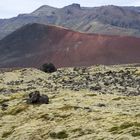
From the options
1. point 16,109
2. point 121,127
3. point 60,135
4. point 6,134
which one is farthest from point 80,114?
point 16,109

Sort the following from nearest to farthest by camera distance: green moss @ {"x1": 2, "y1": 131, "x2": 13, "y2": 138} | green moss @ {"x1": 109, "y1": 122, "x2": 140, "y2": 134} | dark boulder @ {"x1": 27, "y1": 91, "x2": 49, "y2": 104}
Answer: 1. green moss @ {"x1": 109, "y1": 122, "x2": 140, "y2": 134}
2. green moss @ {"x1": 2, "y1": 131, "x2": 13, "y2": 138}
3. dark boulder @ {"x1": 27, "y1": 91, "x2": 49, "y2": 104}

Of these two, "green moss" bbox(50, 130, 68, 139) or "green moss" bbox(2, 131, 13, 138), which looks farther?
"green moss" bbox(2, 131, 13, 138)

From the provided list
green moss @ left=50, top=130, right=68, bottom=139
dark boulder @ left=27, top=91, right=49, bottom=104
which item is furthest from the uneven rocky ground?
dark boulder @ left=27, top=91, right=49, bottom=104

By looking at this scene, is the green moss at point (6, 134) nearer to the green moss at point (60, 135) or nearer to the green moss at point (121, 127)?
the green moss at point (60, 135)

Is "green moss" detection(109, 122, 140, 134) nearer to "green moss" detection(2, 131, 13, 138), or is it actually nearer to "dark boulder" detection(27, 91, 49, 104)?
"green moss" detection(2, 131, 13, 138)

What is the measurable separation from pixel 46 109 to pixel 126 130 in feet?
63.5

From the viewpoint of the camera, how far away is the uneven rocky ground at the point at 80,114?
1722 inches

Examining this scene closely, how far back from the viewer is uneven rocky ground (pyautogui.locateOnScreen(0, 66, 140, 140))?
1722 inches

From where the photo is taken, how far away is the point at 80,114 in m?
52.2

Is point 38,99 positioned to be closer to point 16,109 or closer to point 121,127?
point 16,109

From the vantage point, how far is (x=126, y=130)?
134 feet

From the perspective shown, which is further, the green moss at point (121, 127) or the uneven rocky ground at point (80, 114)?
the uneven rocky ground at point (80, 114)

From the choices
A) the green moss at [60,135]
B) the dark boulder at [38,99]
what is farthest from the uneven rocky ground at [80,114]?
the dark boulder at [38,99]

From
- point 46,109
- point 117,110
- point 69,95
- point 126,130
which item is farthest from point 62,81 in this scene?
point 126,130
